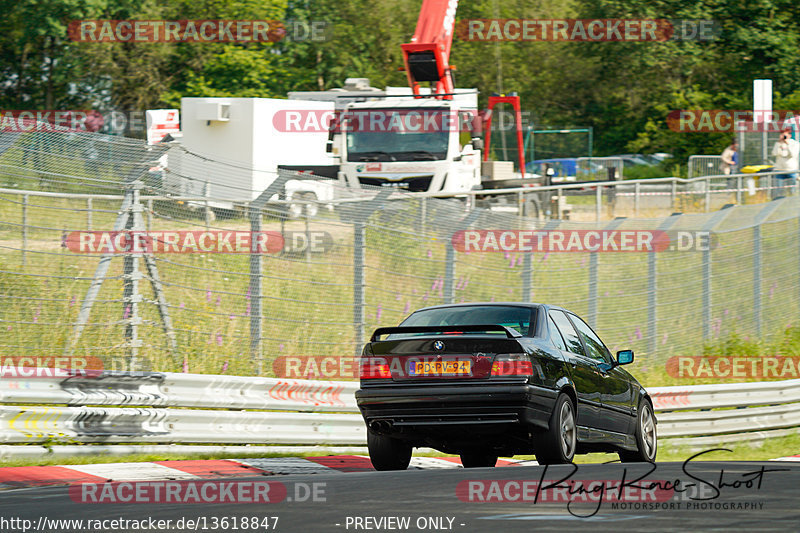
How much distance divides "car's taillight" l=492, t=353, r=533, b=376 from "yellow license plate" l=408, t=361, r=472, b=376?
0.65ft

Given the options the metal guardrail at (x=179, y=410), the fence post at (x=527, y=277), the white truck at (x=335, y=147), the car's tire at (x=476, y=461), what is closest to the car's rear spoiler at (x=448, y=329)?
the car's tire at (x=476, y=461)

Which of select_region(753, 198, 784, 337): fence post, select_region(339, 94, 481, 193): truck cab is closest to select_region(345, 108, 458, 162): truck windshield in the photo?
select_region(339, 94, 481, 193): truck cab

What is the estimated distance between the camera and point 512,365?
8.48m

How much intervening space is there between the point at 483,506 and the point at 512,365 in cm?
255

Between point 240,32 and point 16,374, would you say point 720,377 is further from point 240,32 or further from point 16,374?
point 240,32

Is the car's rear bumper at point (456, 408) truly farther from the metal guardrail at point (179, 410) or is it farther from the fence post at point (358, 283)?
the fence post at point (358, 283)

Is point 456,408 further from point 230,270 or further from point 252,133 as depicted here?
point 252,133

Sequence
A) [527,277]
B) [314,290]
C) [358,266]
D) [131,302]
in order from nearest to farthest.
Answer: [131,302] → [314,290] → [358,266] → [527,277]

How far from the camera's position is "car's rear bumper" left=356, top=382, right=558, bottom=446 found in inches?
333

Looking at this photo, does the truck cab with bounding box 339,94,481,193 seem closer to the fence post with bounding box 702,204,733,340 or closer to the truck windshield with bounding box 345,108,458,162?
the truck windshield with bounding box 345,108,458,162

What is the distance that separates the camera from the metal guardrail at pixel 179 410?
9.06m

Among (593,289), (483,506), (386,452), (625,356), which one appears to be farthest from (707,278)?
(483,506)

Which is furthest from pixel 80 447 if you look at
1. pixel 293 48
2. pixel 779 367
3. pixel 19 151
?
pixel 293 48

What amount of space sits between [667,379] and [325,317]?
5.87 metres
